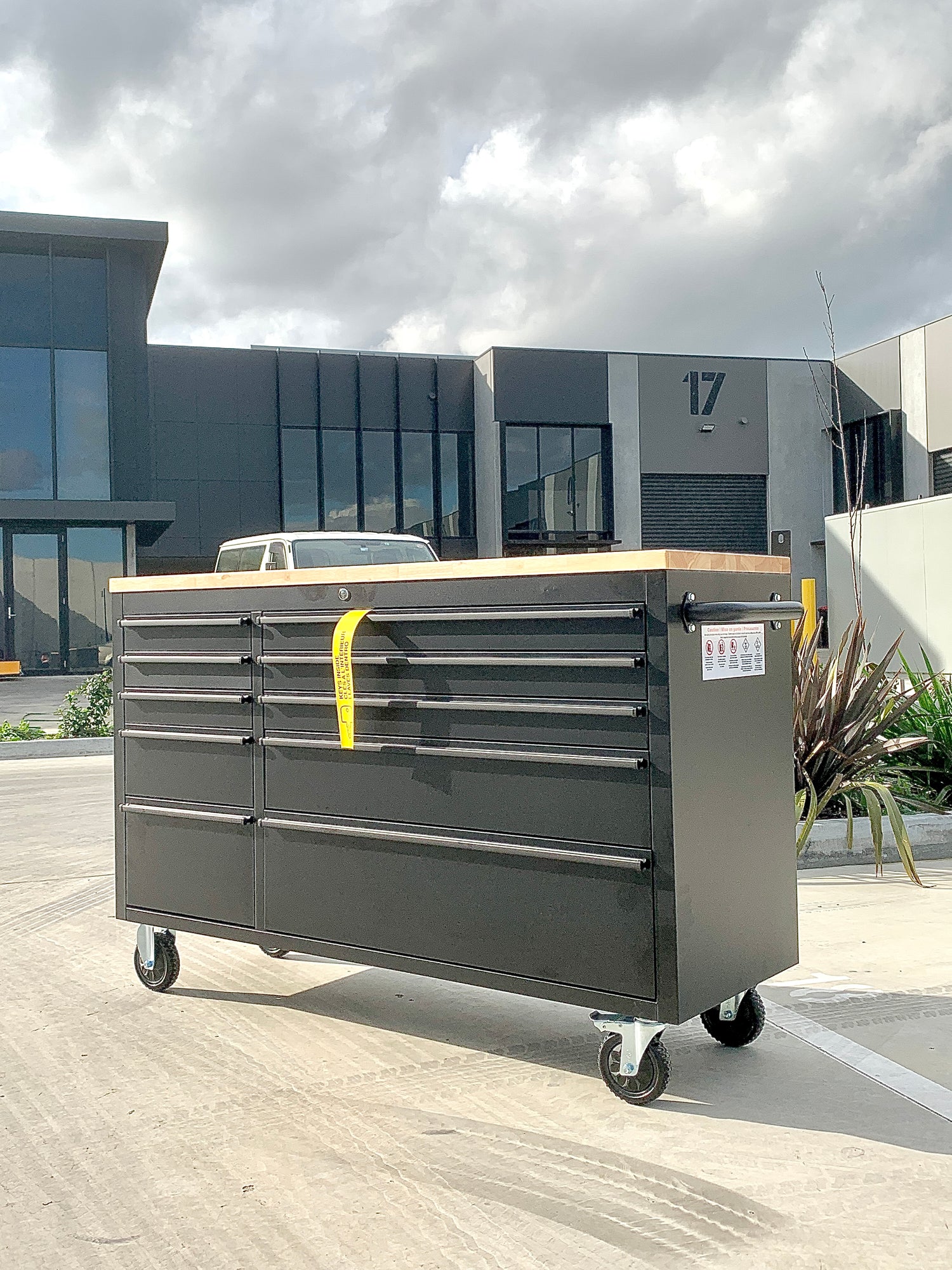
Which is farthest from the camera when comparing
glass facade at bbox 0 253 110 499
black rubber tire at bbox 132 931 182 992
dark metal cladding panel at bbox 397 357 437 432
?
dark metal cladding panel at bbox 397 357 437 432

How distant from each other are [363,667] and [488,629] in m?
0.51

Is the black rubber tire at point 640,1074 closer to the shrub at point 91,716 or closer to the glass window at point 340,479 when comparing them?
the shrub at point 91,716

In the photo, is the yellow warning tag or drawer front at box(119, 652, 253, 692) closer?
the yellow warning tag

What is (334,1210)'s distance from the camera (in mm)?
3010

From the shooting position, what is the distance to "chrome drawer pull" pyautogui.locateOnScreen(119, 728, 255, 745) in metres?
4.43

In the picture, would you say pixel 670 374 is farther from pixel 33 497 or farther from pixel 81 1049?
pixel 81 1049

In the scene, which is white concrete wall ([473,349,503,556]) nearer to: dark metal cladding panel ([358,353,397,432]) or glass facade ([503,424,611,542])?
glass facade ([503,424,611,542])

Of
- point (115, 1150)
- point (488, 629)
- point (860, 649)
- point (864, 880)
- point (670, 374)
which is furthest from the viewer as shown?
point (670, 374)

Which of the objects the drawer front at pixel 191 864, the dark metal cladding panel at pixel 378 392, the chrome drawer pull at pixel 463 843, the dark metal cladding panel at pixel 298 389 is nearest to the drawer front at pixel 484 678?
the chrome drawer pull at pixel 463 843

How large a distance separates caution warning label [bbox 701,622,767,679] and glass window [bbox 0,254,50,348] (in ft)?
90.6

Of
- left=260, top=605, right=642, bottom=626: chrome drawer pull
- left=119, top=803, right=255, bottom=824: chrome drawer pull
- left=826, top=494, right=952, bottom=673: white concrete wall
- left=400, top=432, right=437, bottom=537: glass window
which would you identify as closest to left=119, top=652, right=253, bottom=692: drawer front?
left=260, top=605, right=642, bottom=626: chrome drawer pull

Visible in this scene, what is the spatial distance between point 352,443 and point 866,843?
1085 inches

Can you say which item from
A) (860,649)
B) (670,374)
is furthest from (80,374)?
(860,649)

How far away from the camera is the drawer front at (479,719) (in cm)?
353
